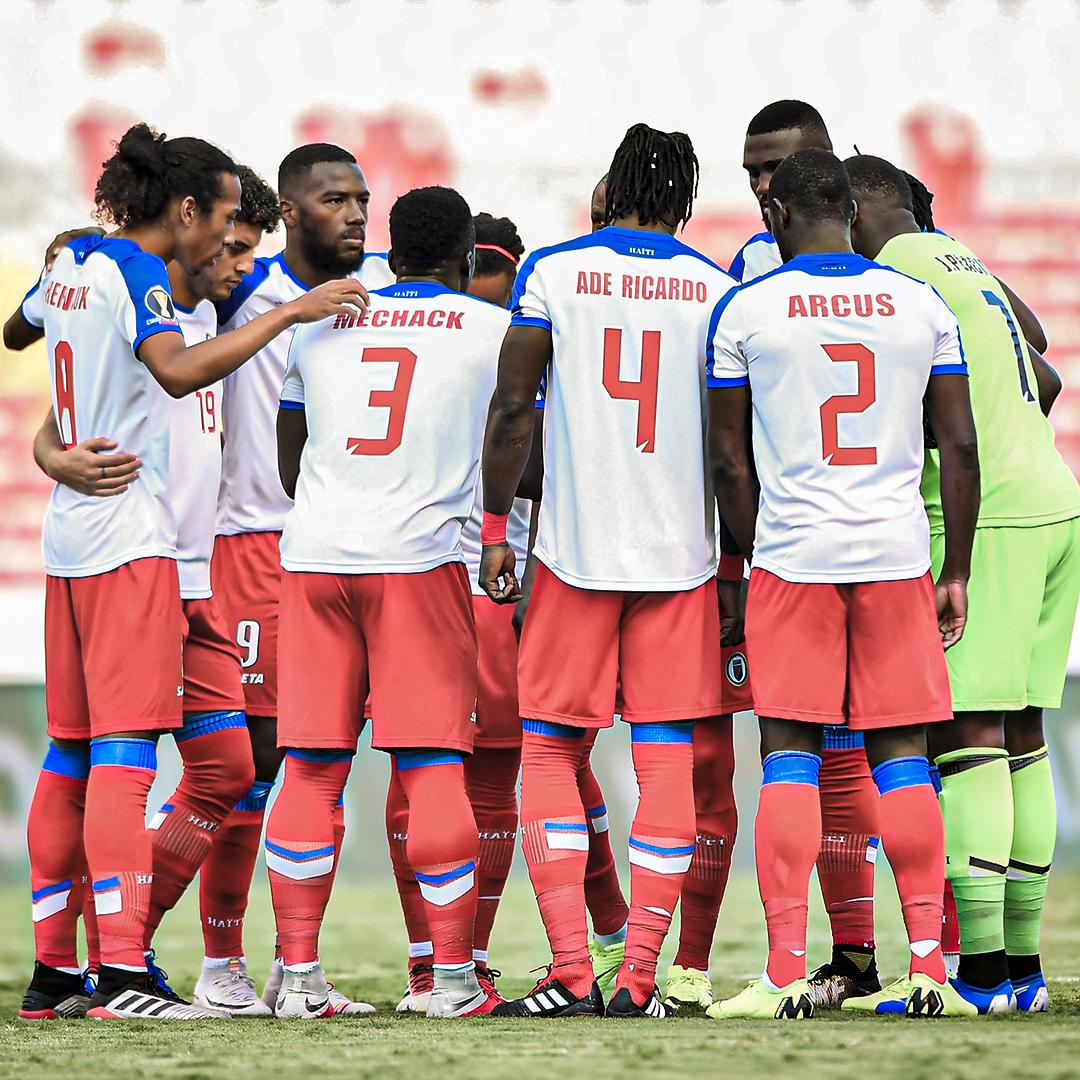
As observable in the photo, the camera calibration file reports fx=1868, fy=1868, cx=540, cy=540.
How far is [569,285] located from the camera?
450 cm

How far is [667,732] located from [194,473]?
4.88 ft

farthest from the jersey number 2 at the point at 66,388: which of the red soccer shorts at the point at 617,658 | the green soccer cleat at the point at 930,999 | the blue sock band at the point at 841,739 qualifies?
the green soccer cleat at the point at 930,999

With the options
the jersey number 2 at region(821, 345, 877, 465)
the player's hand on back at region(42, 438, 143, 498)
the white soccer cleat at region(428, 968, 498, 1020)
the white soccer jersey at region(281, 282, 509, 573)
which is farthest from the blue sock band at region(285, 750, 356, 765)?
the jersey number 2 at region(821, 345, 877, 465)

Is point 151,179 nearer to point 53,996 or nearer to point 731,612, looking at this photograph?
point 731,612

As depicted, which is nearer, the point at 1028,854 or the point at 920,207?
the point at 1028,854

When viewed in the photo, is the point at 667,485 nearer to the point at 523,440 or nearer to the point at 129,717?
the point at 523,440

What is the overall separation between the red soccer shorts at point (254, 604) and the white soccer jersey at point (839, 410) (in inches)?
65.9

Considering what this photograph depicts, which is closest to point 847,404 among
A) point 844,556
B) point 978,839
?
point 844,556

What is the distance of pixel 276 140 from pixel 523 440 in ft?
25.8

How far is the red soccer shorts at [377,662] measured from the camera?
4.54 m

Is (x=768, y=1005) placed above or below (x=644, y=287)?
below

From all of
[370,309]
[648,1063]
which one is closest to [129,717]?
[370,309]

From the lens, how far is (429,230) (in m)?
4.70

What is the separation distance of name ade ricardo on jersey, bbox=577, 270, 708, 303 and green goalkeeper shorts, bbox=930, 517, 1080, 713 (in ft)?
2.94
